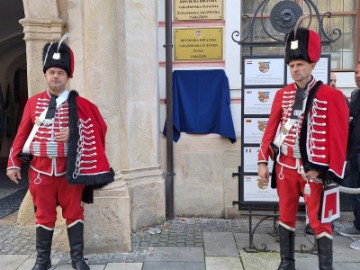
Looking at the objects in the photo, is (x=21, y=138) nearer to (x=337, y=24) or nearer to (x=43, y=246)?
(x=43, y=246)

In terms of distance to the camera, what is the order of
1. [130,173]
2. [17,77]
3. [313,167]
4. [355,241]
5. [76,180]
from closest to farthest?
[313,167]
[76,180]
[355,241]
[130,173]
[17,77]

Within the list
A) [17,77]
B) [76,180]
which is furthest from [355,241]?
[17,77]

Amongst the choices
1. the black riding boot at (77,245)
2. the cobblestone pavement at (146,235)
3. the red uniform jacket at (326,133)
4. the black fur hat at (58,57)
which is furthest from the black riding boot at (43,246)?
the red uniform jacket at (326,133)

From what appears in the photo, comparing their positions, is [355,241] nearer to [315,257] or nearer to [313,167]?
[315,257]

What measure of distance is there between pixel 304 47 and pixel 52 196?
253 centimetres

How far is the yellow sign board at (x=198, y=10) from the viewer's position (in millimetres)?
5441

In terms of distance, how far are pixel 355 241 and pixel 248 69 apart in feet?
7.69

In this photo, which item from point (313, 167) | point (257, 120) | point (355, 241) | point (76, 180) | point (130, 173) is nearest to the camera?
point (313, 167)

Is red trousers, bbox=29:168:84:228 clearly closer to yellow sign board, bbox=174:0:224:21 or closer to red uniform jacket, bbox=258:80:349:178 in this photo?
red uniform jacket, bbox=258:80:349:178

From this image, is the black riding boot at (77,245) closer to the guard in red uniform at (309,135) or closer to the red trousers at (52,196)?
the red trousers at (52,196)

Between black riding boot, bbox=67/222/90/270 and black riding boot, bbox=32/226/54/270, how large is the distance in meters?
0.20

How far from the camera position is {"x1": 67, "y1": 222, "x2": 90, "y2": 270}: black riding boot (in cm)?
373

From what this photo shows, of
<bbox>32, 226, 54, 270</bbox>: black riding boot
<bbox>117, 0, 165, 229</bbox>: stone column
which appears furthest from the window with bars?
<bbox>32, 226, 54, 270</bbox>: black riding boot

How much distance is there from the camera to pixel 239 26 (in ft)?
17.9
